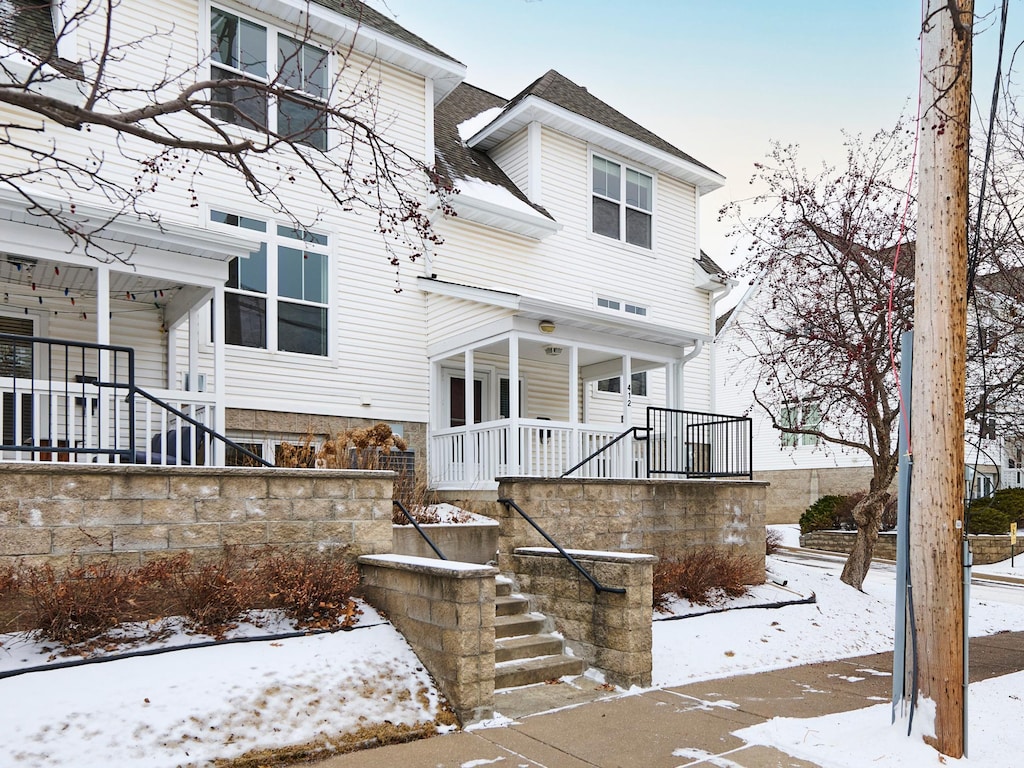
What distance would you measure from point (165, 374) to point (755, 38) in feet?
28.2

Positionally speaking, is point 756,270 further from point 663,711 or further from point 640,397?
point 663,711

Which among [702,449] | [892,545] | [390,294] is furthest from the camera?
[892,545]

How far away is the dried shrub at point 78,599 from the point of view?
581 cm

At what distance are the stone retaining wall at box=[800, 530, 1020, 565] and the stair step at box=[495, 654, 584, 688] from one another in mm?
14084

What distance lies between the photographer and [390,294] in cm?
1330

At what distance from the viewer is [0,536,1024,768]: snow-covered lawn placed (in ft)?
16.3

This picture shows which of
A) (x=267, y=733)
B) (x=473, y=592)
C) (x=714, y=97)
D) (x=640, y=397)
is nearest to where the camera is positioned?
(x=267, y=733)

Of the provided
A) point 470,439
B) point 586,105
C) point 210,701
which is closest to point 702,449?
point 470,439

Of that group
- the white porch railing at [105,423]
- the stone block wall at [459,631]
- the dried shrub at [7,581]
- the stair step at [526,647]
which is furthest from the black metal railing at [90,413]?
the stair step at [526,647]

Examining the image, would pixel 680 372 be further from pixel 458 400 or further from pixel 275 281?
pixel 275 281

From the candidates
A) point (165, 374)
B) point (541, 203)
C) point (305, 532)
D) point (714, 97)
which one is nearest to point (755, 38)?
point (714, 97)

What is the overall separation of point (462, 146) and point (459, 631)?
1210cm

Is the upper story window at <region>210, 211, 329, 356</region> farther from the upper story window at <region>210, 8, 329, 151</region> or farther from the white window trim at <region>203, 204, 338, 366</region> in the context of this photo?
the upper story window at <region>210, 8, 329, 151</region>

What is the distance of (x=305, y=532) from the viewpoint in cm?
738
